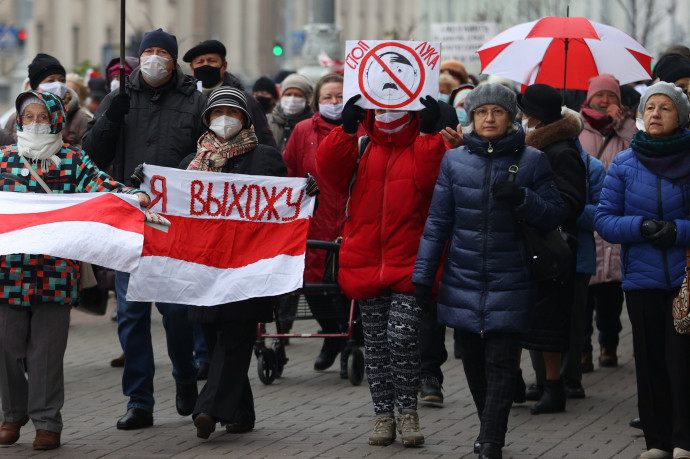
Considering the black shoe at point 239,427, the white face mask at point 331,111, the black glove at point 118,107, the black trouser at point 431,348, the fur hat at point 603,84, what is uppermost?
the fur hat at point 603,84

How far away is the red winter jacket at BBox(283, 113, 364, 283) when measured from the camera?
35.5ft

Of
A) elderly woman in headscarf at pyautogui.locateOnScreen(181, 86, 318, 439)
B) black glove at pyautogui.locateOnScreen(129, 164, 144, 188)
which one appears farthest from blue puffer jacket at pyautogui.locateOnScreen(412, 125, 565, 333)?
black glove at pyautogui.locateOnScreen(129, 164, 144, 188)

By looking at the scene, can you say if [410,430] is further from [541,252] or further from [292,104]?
[292,104]

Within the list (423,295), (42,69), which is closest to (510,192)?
(423,295)

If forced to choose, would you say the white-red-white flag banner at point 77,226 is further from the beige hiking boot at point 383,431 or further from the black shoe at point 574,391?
the black shoe at point 574,391

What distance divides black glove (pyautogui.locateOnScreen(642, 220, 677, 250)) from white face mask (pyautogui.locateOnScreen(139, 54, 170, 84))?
10.2 ft

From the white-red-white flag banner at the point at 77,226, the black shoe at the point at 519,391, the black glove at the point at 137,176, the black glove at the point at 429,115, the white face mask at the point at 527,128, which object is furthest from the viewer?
the black shoe at the point at 519,391

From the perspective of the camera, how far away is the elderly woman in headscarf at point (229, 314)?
809 cm

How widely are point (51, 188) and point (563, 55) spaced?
14.5 ft

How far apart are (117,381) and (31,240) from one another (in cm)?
302

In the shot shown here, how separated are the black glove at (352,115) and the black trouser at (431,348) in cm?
202

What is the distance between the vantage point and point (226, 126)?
27.0ft

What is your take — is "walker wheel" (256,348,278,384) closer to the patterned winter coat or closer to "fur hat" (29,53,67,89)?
the patterned winter coat

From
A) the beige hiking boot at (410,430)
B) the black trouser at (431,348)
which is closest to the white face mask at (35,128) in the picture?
the beige hiking boot at (410,430)
